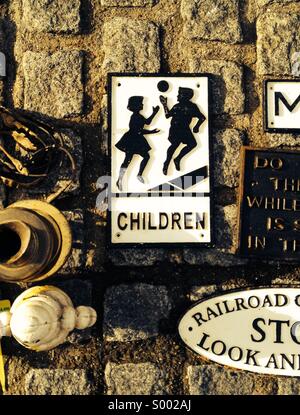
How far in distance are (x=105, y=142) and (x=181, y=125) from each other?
42cm

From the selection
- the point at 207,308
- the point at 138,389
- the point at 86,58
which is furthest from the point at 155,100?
the point at 138,389

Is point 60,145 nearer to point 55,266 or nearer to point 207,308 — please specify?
point 55,266

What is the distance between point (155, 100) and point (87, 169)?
1.74 feet

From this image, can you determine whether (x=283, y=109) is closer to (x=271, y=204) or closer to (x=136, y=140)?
(x=271, y=204)

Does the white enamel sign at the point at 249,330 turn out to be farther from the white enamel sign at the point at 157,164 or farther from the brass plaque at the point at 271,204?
the white enamel sign at the point at 157,164

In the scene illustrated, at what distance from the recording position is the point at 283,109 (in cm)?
284

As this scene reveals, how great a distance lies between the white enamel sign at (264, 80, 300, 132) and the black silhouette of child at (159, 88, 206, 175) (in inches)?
14.6

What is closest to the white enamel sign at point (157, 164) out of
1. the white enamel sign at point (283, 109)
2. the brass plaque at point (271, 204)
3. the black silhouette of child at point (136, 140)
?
the black silhouette of child at point (136, 140)

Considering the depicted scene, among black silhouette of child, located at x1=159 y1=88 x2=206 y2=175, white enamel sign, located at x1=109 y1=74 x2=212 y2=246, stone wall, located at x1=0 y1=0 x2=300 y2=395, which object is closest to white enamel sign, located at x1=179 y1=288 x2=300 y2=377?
stone wall, located at x1=0 y1=0 x2=300 y2=395

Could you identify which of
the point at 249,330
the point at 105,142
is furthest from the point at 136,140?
the point at 249,330

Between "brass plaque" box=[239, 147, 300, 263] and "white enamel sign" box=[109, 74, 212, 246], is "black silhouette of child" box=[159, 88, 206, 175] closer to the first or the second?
"white enamel sign" box=[109, 74, 212, 246]

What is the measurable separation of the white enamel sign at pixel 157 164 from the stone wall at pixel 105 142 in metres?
0.08

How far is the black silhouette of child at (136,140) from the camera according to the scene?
2783mm

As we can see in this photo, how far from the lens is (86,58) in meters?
2.88
